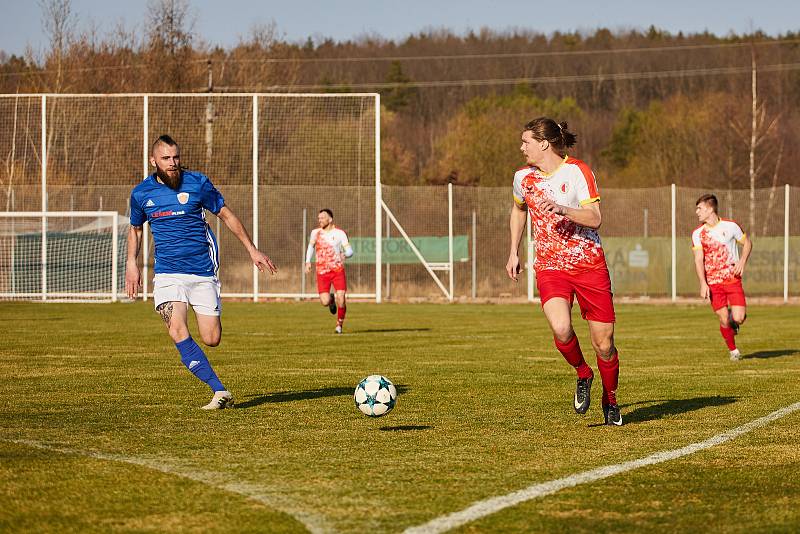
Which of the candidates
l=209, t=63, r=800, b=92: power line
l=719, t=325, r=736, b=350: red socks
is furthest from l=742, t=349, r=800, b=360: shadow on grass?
l=209, t=63, r=800, b=92: power line

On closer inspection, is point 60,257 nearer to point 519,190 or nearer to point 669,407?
point 669,407

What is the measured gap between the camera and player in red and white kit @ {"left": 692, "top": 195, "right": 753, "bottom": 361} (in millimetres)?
16188

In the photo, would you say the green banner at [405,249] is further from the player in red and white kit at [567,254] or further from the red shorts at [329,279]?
the player in red and white kit at [567,254]

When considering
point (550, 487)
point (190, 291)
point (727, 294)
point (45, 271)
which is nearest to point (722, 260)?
point (727, 294)

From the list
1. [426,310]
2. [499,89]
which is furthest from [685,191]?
[499,89]

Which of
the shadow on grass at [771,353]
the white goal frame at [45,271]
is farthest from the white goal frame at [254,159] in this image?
the shadow on grass at [771,353]

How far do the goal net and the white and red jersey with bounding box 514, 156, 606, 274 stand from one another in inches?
987

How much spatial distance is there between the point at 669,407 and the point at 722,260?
669 cm

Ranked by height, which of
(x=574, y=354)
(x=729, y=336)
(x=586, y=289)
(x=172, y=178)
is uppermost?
(x=172, y=178)

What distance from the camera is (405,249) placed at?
36.1 metres

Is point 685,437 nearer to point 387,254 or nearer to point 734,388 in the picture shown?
point 734,388

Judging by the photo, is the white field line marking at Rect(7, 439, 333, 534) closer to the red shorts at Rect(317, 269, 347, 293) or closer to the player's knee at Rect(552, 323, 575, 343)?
the player's knee at Rect(552, 323, 575, 343)

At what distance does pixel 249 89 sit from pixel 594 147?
171ft

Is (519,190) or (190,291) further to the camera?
(190,291)
